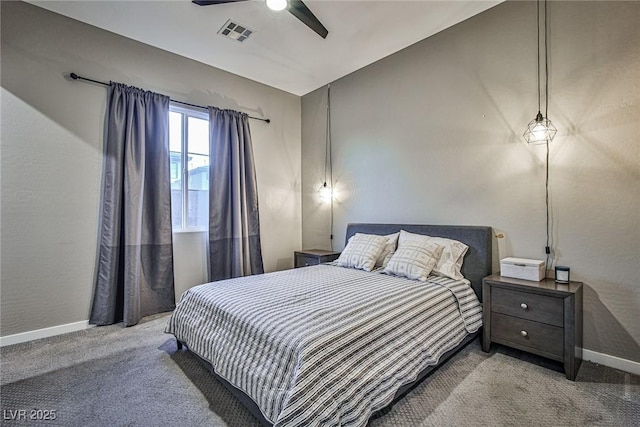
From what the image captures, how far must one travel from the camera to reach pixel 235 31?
2.99 metres

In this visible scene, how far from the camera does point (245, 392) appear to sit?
4.90ft

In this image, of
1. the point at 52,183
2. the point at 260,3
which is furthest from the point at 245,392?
the point at 260,3

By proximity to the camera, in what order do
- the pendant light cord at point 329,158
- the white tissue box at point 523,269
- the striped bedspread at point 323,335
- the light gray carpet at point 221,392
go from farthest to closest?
the pendant light cord at point 329,158, the white tissue box at point 523,269, the light gray carpet at point 221,392, the striped bedspread at point 323,335

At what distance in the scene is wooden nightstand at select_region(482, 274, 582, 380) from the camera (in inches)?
75.3

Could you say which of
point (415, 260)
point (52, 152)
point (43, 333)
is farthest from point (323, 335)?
point (52, 152)

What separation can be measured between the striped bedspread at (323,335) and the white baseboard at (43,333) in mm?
1237

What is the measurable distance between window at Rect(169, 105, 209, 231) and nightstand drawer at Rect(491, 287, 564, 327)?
3.27 m

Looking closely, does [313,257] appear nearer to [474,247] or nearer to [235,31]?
[474,247]

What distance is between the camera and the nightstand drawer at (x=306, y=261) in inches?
149

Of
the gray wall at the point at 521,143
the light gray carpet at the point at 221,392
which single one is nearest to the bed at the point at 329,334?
the light gray carpet at the point at 221,392

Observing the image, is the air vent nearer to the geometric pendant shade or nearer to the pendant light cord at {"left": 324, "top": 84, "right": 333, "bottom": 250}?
the pendant light cord at {"left": 324, "top": 84, "right": 333, "bottom": 250}

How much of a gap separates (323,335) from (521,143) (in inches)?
94.0

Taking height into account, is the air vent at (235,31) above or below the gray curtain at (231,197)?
above

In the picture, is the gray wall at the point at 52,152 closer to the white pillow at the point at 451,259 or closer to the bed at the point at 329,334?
the bed at the point at 329,334
